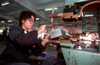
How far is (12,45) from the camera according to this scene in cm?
80

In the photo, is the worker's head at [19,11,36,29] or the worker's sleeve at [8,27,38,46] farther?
the worker's head at [19,11,36,29]

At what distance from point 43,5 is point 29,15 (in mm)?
4461

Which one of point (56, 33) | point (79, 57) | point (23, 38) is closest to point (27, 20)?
point (23, 38)

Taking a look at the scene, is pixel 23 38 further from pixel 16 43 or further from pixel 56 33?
pixel 56 33

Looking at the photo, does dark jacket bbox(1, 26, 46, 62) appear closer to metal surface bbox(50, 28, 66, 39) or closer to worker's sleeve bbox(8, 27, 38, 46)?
worker's sleeve bbox(8, 27, 38, 46)

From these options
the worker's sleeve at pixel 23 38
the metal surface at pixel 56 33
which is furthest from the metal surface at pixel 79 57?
the worker's sleeve at pixel 23 38

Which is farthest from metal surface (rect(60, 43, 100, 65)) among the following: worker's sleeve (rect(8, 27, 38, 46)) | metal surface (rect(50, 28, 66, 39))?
worker's sleeve (rect(8, 27, 38, 46))

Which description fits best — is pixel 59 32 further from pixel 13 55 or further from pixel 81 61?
pixel 13 55

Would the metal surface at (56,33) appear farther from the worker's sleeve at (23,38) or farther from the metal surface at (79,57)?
the worker's sleeve at (23,38)

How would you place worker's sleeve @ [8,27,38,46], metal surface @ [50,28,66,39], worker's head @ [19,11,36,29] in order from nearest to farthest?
worker's sleeve @ [8,27,38,46]
worker's head @ [19,11,36,29]
metal surface @ [50,28,66,39]

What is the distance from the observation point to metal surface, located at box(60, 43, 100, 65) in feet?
3.14

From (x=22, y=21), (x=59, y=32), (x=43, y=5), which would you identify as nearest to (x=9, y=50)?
(x=22, y=21)

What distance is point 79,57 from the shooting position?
1.05 m

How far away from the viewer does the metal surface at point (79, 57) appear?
96 cm
